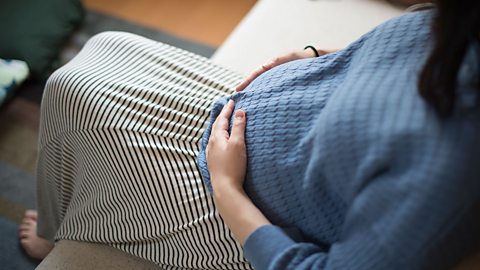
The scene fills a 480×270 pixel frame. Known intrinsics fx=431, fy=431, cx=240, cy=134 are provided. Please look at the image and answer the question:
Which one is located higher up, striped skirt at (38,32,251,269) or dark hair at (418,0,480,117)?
dark hair at (418,0,480,117)

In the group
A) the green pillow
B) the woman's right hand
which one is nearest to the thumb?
the woman's right hand

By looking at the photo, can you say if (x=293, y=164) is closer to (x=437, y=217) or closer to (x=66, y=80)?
(x=437, y=217)

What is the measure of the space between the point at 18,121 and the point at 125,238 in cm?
96

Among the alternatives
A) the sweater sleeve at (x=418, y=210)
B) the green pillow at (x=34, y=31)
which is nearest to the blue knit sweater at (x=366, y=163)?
the sweater sleeve at (x=418, y=210)

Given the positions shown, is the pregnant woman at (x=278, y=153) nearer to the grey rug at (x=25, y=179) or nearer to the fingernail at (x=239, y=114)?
the fingernail at (x=239, y=114)

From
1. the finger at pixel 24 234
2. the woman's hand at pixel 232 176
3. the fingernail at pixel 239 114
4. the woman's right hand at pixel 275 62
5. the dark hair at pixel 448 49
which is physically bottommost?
the finger at pixel 24 234

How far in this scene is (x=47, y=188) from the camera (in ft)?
3.52

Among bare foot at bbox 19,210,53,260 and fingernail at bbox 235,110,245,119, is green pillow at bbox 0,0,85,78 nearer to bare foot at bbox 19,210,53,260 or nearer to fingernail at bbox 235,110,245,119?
bare foot at bbox 19,210,53,260

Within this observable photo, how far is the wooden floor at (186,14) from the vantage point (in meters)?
1.94

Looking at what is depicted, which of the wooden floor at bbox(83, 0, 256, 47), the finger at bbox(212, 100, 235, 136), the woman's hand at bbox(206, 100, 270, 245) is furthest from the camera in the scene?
the wooden floor at bbox(83, 0, 256, 47)

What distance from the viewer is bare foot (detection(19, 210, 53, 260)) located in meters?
1.23

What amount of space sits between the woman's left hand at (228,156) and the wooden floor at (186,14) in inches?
45.9

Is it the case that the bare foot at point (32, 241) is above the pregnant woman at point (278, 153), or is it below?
below

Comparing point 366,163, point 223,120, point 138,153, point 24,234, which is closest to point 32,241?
point 24,234
